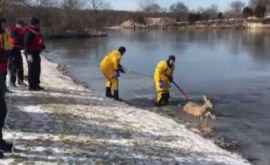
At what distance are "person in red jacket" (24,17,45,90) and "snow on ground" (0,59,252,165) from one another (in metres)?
0.82

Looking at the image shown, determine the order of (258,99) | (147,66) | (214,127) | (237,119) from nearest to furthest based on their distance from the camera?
1. (214,127)
2. (237,119)
3. (258,99)
4. (147,66)

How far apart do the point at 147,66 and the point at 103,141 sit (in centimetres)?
2550

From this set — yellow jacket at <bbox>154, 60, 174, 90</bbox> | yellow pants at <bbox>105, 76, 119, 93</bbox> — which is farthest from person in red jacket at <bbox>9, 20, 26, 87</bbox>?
yellow jacket at <bbox>154, 60, 174, 90</bbox>

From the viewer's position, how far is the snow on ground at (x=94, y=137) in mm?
9555

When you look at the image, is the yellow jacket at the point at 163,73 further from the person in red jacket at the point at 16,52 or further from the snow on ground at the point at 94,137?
the person in red jacket at the point at 16,52

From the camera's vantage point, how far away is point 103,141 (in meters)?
10.8

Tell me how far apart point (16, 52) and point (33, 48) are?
0.99 metres

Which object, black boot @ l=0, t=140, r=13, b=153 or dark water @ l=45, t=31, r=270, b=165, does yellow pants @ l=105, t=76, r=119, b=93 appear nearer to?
dark water @ l=45, t=31, r=270, b=165

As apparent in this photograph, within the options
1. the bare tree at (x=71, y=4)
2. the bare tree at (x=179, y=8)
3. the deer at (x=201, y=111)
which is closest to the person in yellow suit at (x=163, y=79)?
the deer at (x=201, y=111)

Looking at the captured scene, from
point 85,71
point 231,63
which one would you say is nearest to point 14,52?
point 85,71

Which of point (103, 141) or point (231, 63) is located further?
point (231, 63)

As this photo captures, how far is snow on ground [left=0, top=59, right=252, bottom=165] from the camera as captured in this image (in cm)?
955

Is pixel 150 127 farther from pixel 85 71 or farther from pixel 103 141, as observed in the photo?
pixel 85 71

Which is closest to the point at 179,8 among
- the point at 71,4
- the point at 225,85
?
the point at 71,4
